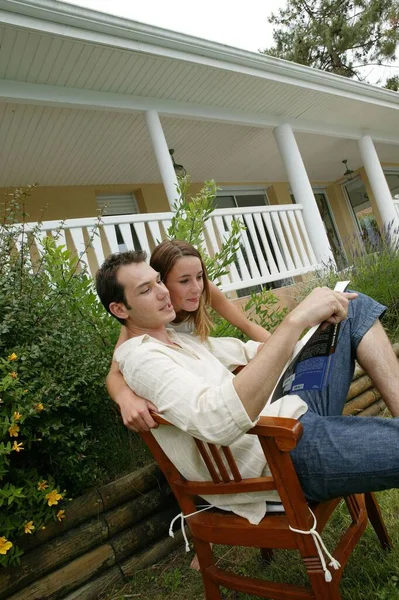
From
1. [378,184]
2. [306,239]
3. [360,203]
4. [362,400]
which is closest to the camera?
[362,400]

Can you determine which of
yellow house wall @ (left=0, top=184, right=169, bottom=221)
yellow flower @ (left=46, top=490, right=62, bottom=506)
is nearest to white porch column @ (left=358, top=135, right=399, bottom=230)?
yellow house wall @ (left=0, top=184, right=169, bottom=221)

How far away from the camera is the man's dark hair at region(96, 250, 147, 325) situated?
1.63 metres

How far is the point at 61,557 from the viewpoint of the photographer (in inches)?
72.3

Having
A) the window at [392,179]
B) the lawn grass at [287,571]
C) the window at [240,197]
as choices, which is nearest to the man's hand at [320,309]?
the lawn grass at [287,571]

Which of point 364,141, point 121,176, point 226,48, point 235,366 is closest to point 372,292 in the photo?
point 235,366

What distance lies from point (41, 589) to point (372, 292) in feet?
12.6

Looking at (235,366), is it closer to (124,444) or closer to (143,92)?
(124,444)

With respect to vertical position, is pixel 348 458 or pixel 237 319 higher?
pixel 237 319

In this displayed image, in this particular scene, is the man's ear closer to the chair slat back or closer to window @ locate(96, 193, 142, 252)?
the chair slat back

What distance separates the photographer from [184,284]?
6.61 ft

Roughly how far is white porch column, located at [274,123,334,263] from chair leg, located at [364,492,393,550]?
5253 millimetres

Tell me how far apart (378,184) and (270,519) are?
28.4 feet

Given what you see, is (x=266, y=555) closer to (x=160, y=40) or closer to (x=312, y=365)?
(x=312, y=365)

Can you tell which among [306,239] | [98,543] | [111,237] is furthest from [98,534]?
[306,239]
